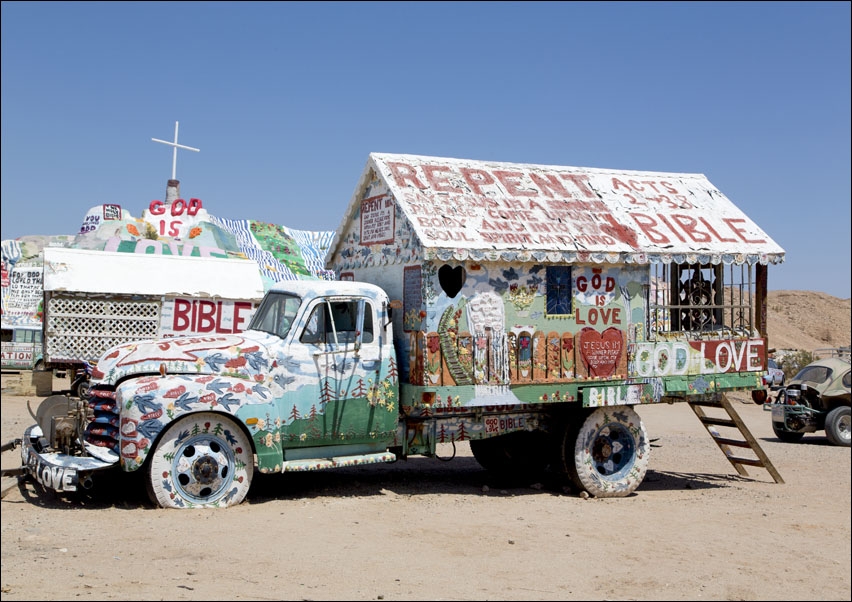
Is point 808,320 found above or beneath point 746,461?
Answer: above

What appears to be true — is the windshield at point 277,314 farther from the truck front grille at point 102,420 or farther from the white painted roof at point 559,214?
the truck front grille at point 102,420

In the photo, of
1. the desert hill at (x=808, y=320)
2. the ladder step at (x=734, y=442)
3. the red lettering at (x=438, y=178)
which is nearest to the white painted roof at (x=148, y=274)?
the red lettering at (x=438, y=178)

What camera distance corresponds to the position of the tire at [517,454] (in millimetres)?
11625

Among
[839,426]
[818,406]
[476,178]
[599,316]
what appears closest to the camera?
[599,316]

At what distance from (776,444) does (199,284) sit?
1117cm

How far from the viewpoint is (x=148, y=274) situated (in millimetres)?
15484

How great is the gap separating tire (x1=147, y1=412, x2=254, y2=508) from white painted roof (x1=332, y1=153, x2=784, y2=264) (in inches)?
110

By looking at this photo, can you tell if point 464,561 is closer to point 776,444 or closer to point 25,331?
point 776,444

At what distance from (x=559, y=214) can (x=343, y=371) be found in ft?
11.2

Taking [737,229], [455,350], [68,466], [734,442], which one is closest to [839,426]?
[734,442]

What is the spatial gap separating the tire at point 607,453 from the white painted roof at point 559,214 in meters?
1.99

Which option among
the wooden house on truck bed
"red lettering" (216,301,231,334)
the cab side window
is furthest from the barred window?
"red lettering" (216,301,231,334)

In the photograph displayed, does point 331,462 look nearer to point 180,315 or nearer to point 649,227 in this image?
point 649,227

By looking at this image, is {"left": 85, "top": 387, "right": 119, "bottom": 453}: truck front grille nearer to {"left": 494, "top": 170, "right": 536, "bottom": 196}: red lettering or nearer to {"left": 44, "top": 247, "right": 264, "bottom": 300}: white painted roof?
{"left": 494, "top": 170, "right": 536, "bottom": 196}: red lettering
